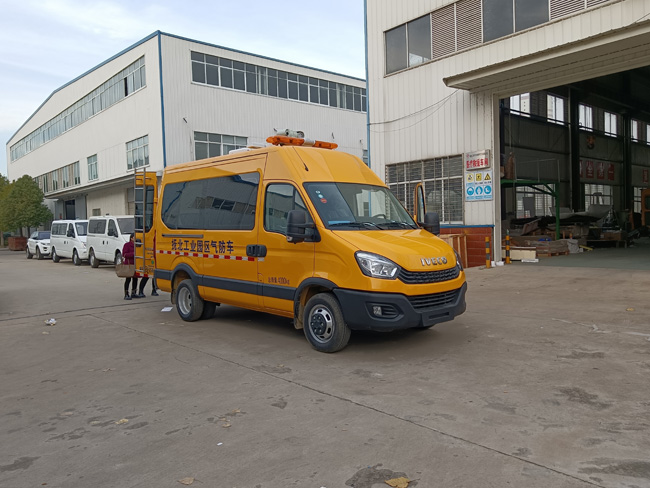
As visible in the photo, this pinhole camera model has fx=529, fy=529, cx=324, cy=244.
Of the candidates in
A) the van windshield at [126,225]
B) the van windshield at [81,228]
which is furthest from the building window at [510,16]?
the van windshield at [81,228]

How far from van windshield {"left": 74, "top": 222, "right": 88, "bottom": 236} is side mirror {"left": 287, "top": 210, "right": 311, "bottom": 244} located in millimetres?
18429

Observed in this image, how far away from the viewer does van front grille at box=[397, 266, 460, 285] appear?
5957mm

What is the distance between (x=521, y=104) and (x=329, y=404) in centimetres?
2335

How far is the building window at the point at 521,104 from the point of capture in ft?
78.9

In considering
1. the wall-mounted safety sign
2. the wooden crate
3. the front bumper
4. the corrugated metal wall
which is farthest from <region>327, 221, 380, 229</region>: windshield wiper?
the corrugated metal wall

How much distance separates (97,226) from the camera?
1997 centimetres

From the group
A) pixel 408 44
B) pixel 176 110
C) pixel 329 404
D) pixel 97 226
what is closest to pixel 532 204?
pixel 408 44

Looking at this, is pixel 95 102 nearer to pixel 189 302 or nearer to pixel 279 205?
pixel 189 302

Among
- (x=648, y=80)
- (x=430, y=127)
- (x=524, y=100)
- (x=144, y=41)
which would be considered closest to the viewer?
(x=430, y=127)

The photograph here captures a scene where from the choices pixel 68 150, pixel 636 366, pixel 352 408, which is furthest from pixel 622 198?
pixel 68 150

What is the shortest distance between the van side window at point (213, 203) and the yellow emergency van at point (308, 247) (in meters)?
0.02

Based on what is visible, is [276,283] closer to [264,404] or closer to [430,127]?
[264,404]

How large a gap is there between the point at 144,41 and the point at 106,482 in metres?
28.7

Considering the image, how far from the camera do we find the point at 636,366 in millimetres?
5605
